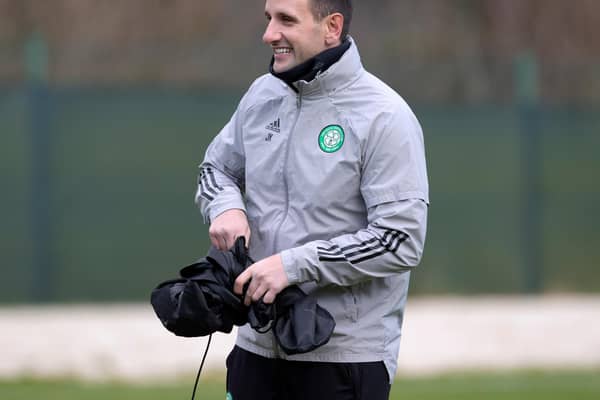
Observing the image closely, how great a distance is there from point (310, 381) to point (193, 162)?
8.07 meters

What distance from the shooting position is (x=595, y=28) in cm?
1830

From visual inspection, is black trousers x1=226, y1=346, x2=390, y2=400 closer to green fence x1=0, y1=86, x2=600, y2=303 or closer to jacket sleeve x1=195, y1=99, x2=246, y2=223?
jacket sleeve x1=195, y1=99, x2=246, y2=223

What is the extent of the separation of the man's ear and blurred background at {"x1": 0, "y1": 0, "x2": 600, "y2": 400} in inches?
234

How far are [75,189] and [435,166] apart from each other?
3642 millimetres

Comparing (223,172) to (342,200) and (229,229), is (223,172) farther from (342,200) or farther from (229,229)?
(342,200)

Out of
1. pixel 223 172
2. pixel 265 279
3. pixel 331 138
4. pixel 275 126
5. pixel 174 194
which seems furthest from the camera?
pixel 174 194

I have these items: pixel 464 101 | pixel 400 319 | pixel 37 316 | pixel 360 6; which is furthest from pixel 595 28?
pixel 400 319

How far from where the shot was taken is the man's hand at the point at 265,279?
3631mm

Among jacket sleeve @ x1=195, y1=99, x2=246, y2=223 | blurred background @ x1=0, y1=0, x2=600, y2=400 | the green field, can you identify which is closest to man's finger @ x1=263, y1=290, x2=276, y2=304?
jacket sleeve @ x1=195, y1=99, x2=246, y2=223

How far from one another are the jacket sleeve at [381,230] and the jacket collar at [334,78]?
0.22 metres

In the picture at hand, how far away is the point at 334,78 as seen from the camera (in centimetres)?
379

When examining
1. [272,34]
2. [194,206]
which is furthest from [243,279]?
[194,206]

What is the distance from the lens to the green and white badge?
3740mm

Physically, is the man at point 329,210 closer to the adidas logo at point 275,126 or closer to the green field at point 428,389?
the adidas logo at point 275,126
